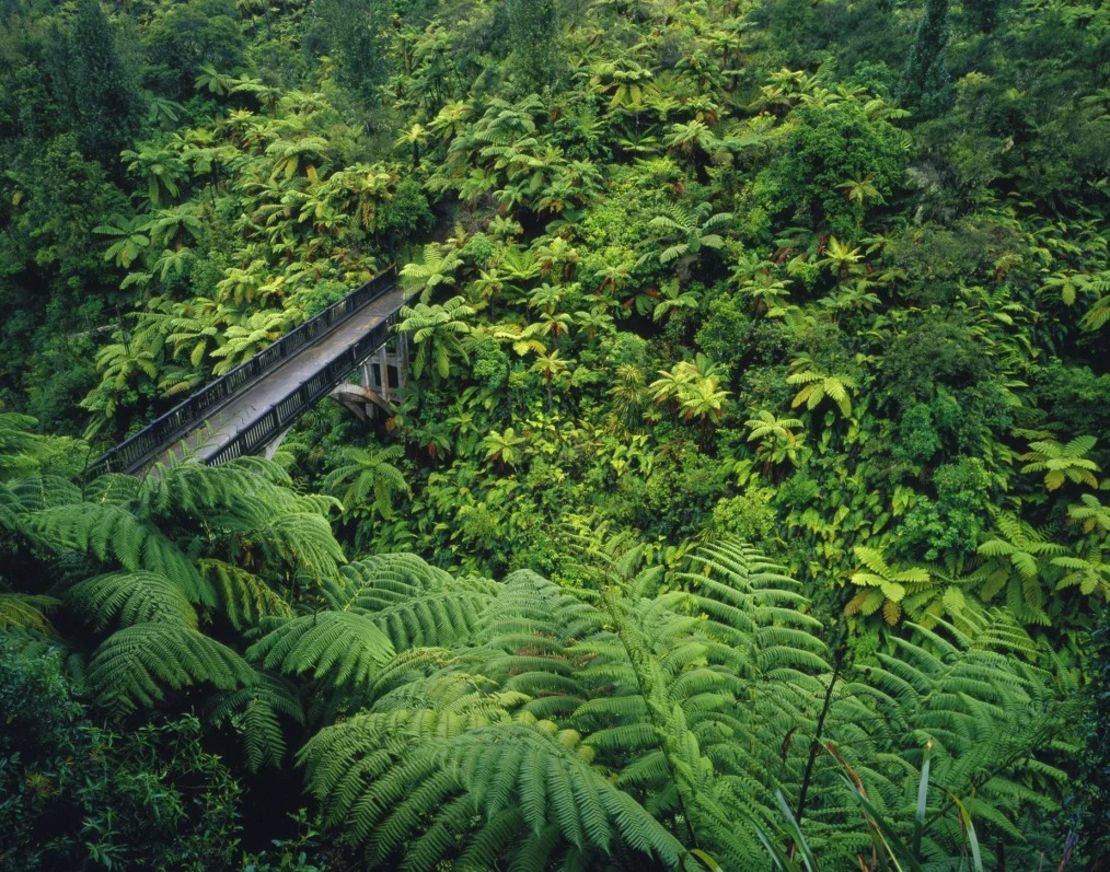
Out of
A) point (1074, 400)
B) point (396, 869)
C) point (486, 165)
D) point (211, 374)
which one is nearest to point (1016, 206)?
point (1074, 400)

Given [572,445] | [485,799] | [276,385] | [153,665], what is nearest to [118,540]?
[153,665]

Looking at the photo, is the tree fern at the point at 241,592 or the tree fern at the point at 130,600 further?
the tree fern at the point at 241,592

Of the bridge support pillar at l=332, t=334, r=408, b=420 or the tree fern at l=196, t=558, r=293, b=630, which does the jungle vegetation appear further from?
the bridge support pillar at l=332, t=334, r=408, b=420

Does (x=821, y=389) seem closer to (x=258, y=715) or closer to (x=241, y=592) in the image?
(x=241, y=592)

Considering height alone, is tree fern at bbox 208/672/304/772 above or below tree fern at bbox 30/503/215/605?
below

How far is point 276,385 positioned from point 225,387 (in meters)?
1.00

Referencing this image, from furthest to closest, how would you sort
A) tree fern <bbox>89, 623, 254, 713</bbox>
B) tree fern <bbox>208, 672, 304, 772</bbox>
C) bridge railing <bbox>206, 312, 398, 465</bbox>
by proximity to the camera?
1. bridge railing <bbox>206, 312, 398, 465</bbox>
2. tree fern <bbox>208, 672, 304, 772</bbox>
3. tree fern <bbox>89, 623, 254, 713</bbox>

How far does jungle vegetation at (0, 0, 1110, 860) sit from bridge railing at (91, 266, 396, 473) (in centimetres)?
84

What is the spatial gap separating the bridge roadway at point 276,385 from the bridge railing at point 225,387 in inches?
5.1

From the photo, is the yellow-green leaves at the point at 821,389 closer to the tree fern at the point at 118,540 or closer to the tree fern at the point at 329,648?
the tree fern at the point at 329,648

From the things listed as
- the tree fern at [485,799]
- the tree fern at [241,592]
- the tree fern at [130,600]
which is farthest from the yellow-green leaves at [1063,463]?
the tree fern at [130,600]

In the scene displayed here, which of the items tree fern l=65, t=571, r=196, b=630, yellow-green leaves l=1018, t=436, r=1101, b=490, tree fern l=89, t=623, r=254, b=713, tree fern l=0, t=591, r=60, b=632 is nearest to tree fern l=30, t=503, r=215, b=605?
tree fern l=65, t=571, r=196, b=630

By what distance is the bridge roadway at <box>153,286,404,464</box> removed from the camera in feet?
39.5

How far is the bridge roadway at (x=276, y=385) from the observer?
39.5 feet
